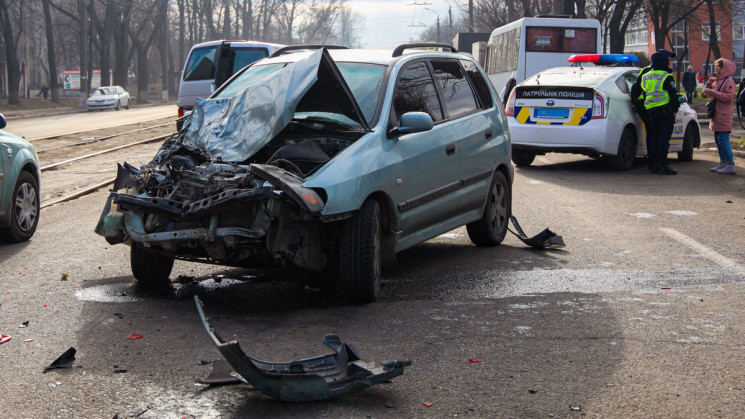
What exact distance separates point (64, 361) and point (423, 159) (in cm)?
309

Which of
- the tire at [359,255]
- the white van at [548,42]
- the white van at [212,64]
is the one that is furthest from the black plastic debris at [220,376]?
the white van at [548,42]

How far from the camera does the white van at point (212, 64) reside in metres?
20.2

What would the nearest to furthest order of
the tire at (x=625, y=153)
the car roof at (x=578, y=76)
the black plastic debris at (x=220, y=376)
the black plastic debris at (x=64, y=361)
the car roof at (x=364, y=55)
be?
the black plastic debris at (x=220, y=376) → the black plastic debris at (x=64, y=361) → the car roof at (x=364, y=55) → the car roof at (x=578, y=76) → the tire at (x=625, y=153)

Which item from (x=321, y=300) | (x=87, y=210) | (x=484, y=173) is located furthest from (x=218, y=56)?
(x=321, y=300)

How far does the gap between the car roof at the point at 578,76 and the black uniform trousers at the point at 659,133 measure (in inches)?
37.8

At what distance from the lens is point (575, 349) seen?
196 inches

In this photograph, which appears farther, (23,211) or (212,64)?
(212,64)

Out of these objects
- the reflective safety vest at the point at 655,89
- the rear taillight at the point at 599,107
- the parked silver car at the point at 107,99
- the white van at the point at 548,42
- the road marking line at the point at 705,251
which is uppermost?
the white van at the point at 548,42

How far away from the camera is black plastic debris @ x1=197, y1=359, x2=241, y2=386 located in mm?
4301

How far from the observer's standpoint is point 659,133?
14.3 meters

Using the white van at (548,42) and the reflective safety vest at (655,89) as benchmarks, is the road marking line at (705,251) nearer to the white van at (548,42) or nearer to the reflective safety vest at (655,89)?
the reflective safety vest at (655,89)

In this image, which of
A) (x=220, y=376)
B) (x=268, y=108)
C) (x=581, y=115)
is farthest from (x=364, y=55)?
(x=581, y=115)

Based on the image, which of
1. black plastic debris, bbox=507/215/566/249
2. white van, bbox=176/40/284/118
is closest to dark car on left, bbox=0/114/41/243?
black plastic debris, bbox=507/215/566/249

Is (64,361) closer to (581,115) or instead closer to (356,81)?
(356,81)
